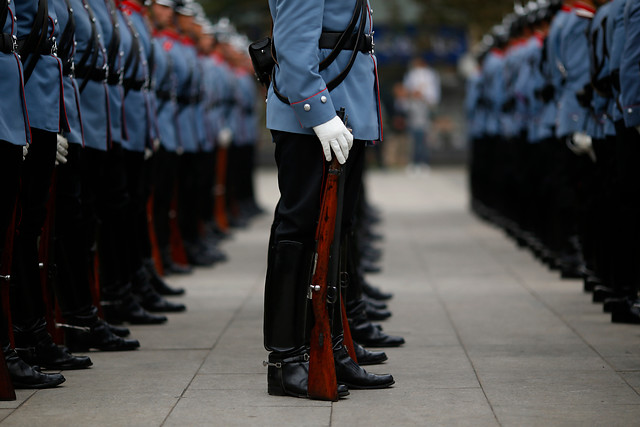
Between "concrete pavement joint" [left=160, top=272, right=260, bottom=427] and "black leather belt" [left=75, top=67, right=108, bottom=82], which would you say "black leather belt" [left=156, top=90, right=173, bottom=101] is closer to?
"concrete pavement joint" [left=160, top=272, right=260, bottom=427]

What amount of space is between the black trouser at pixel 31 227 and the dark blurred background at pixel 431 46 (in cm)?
2374

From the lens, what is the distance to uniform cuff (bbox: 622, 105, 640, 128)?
618 centimetres

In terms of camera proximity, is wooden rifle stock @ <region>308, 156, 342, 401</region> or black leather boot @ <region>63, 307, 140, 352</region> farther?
black leather boot @ <region>63, 307, 140, 352</region>

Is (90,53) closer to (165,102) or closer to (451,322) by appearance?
(451,322)

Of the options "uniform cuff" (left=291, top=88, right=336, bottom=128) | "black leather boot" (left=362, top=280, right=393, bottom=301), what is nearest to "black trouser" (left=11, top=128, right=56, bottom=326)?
"uniform cuff" (left=291, top=88, right=336, bottom=128)

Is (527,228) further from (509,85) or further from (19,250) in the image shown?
(19,250)

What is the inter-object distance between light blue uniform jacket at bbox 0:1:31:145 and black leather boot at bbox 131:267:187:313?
2.67 metres

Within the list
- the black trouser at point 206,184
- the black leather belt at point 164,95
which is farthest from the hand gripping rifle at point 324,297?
the black trouser at point 206,184

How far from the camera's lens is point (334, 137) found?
4.71 meters

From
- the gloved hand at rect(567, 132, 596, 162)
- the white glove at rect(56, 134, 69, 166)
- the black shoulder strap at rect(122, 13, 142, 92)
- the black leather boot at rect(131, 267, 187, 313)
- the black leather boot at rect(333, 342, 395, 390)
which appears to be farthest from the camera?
the gloved hand at rect(567, 132, 596, 162)

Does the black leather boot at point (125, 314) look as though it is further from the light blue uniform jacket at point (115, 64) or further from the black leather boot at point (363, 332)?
the black leather boot at point (363, 332)

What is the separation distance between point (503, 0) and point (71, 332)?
22.8m

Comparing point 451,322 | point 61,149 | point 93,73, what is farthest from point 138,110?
point 451,322

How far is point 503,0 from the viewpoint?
27688mm
